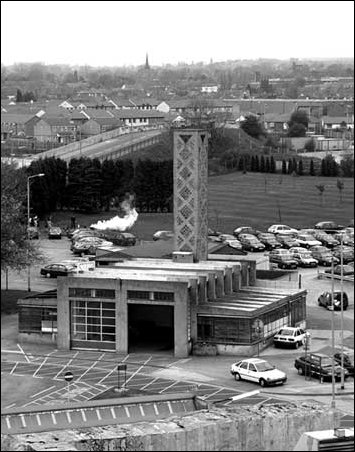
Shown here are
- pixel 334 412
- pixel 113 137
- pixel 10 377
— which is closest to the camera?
pixel 334 412

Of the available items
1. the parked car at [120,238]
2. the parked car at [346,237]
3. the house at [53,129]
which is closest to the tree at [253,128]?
the house at [53,129]

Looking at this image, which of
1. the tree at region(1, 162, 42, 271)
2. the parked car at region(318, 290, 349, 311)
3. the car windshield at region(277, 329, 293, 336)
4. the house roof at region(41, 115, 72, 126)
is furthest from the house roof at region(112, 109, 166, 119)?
the car windshield at region(277, 329, 293, 336)

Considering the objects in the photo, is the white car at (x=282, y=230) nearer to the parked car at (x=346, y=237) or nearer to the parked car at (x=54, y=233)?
the parked car at (x=346, y=237)

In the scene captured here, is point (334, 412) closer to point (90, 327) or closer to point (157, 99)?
point (90, 327)

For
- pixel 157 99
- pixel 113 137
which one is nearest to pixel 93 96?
pixel 157 99

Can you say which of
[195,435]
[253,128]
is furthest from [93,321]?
[253,128]

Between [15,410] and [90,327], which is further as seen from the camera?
[90,327]
